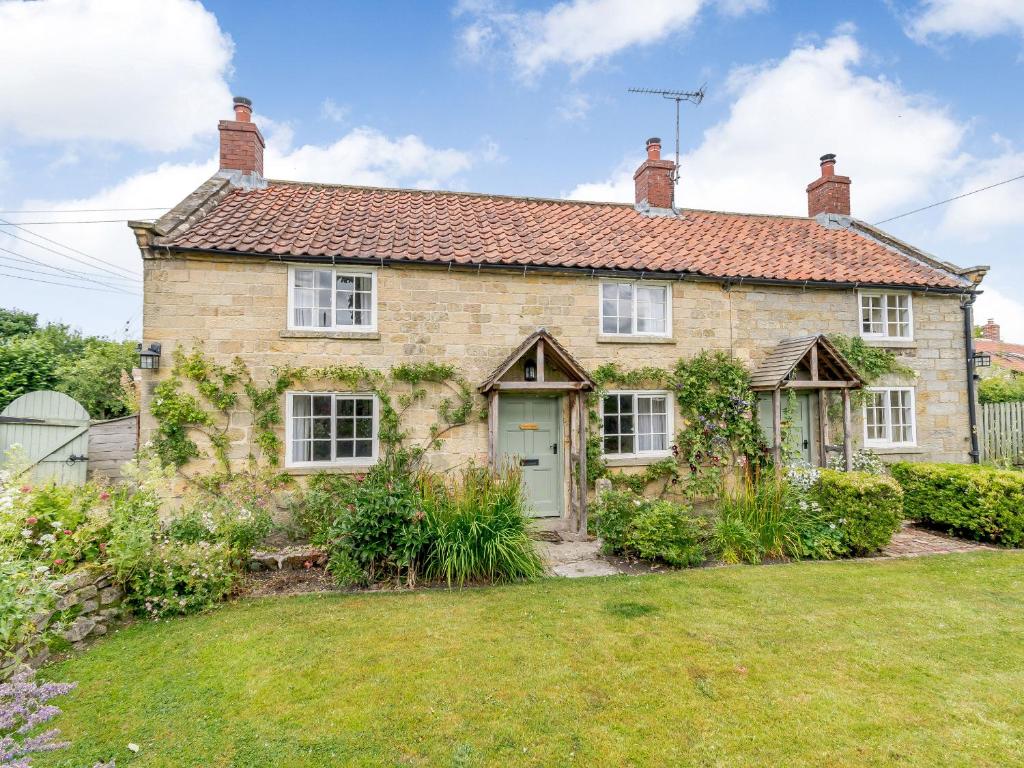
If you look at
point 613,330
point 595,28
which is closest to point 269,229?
point 613,330

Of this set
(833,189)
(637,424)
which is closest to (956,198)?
(833,189)

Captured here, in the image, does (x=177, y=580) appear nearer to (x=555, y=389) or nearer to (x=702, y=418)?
(x=555, y=389)

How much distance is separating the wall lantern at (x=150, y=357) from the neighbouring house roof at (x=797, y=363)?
11.6 meters

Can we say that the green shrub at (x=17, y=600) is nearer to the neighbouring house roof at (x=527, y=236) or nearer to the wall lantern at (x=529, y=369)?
the neighbouring house roof at (x=527, y=236)

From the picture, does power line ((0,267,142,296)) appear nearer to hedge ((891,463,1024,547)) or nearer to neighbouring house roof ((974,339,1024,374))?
hedge ((891,463,1024,547))

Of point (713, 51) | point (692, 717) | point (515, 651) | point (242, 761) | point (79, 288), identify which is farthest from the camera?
point (79, 288)

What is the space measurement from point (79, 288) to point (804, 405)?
96.6 feet

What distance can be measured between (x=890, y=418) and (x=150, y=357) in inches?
613

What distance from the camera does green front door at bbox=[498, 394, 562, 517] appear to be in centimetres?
1009

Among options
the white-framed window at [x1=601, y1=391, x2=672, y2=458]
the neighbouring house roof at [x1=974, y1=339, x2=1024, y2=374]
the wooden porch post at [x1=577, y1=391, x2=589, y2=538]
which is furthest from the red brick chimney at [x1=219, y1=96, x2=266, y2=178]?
the neighbouring house roof at [x1=974, y1=339, x2=1024, y2=374]

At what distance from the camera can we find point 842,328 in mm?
11648

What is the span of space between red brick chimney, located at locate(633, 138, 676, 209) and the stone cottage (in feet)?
1.38

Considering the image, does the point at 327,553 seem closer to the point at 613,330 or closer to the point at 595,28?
the point at 613,330

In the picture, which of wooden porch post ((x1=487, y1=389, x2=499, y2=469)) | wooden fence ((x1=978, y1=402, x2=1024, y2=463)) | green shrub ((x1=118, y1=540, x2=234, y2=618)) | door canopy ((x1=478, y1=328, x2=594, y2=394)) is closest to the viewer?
green shrub ((x1=118, y1=540, x2=234, y2=618))
